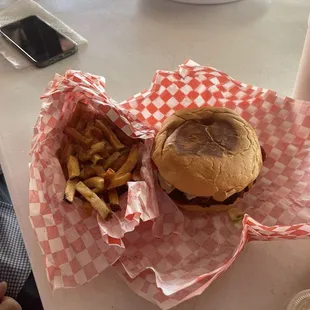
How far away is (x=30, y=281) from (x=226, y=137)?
62 cm

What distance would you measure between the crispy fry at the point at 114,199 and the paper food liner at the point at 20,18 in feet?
1.85

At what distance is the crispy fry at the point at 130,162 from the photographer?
2.70 ft

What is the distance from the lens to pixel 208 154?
0.81 metres

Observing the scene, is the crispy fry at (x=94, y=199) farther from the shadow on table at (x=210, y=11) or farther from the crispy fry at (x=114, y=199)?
the shadow on table at (x=210, y=11)

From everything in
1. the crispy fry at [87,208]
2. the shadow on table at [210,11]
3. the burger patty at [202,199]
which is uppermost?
the shadow on table at [210,11]

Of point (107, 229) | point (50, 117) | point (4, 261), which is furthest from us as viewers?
point (4, 261)

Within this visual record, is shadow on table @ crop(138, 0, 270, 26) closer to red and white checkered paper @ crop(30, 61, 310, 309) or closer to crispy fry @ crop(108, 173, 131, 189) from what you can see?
red and white checkered paper @ crop(30, 61, 310, 309)

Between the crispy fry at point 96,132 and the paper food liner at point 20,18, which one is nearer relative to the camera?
the crispy fry at point 96,132

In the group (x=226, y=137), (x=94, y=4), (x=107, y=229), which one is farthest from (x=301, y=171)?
(x=94, y=4)

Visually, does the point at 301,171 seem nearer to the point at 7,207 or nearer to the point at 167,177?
the point at 167,177

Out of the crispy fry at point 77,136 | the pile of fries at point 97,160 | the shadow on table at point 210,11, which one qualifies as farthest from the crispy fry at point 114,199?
the shadow on table at point 210,11

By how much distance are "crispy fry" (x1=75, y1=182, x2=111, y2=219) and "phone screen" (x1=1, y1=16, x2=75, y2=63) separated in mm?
540

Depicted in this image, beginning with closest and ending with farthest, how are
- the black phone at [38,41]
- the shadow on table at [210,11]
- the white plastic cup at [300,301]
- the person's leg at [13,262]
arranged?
the white plastic cup at [300,301] → the person's leg at [13,262] → the black phone at [38,41] → the shadow on table at [210,11]

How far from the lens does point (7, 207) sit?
123 cm
